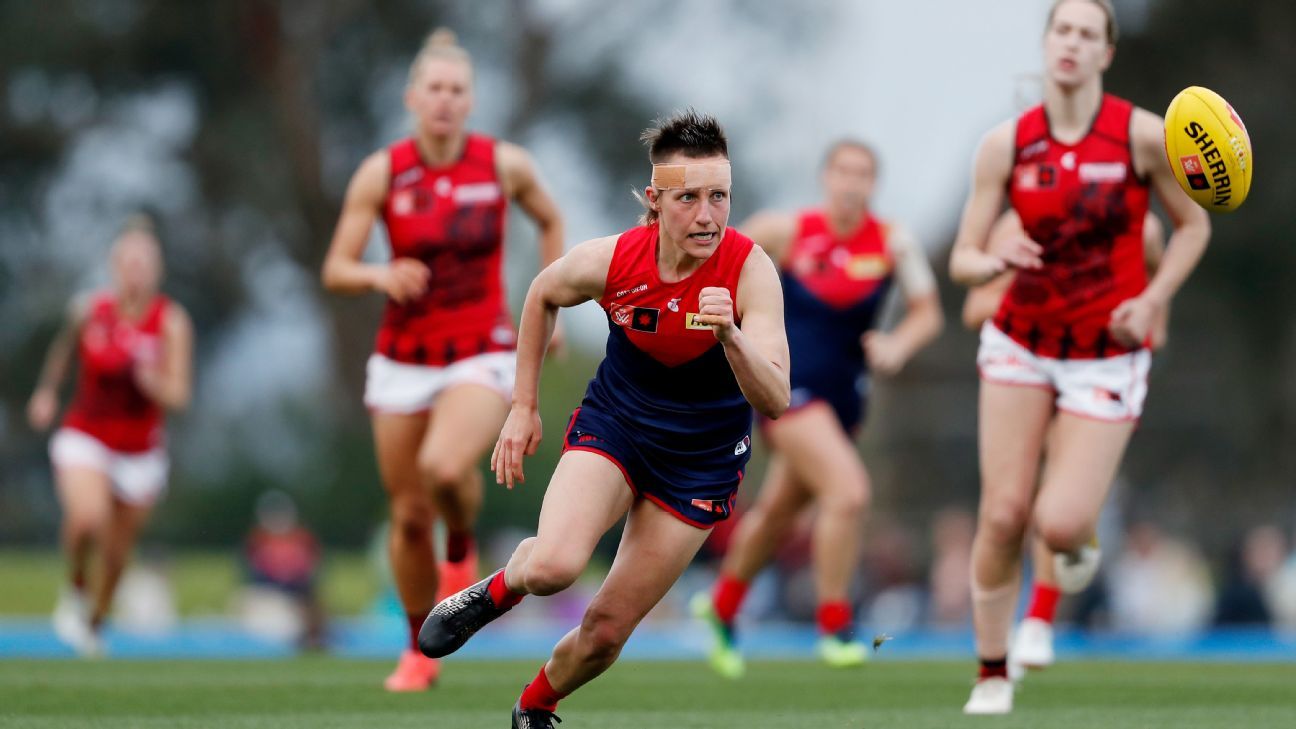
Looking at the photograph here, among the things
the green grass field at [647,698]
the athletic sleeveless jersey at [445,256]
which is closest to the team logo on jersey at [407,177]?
the athletic sleeveless jersey at [445,256]

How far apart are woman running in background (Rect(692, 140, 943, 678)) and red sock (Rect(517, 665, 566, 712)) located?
386 cm

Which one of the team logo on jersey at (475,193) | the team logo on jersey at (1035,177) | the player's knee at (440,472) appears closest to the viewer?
the team logo on jersey at (1035,177)

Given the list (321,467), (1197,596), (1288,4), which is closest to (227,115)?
(321,467)

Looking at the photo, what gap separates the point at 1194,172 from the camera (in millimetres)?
7047

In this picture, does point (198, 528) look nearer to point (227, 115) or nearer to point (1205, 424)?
point (227, 115)

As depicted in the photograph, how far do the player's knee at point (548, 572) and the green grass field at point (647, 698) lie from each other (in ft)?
3.43

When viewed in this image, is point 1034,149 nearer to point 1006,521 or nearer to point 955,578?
point 1006,521

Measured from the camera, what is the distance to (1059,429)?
7527 millimetres

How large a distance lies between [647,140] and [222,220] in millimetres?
20825

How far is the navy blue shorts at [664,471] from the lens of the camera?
6.20 metres

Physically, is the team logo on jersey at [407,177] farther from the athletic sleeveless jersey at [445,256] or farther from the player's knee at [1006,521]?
the player's knee at [1006,521]

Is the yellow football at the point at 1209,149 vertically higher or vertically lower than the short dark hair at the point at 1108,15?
lower

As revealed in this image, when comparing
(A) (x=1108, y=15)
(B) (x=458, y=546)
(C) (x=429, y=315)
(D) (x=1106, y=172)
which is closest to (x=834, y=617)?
(B) (x=458, y=546)

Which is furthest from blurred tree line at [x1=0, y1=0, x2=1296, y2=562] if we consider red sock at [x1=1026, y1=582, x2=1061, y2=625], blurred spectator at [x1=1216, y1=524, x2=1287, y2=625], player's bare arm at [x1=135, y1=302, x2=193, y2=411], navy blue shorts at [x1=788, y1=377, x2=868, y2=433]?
red sock at [x1=1026, y1=582, x2=1061, y2=625]
